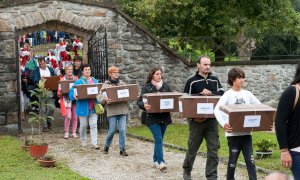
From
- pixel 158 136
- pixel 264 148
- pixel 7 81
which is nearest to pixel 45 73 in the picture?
pixel 7 81

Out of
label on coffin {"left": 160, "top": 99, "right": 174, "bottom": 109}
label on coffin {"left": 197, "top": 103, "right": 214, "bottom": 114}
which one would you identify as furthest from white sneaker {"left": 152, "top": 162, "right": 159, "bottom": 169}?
label on coffin {"left": 197, "top": 103, "right": 214, "bottom": 114}

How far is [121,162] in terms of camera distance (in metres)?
10.0

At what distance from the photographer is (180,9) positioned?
1720 cm

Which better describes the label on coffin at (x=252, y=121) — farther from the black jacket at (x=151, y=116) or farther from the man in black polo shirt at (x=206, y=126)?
the black jacket at (x=151, y=116)

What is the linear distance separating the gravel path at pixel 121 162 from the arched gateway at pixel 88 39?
1.91 meters

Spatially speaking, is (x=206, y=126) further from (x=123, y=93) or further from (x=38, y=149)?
(x=38, y=149)

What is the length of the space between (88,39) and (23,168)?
19.6 ft

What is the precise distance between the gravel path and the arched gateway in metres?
1.91

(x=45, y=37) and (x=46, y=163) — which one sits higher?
(x=45, y=37)

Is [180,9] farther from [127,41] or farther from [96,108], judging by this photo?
[96,108]

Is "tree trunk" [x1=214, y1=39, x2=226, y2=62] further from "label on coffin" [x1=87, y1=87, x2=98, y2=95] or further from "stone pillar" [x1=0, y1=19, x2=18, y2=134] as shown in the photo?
"label on coffin" [x1=87, y1=87, x2=98, y2=95]

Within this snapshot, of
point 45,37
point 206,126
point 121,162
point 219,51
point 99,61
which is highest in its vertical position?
point 45,37

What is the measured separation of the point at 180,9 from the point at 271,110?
10558mm

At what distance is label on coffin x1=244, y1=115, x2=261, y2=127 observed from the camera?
6.99 meters
